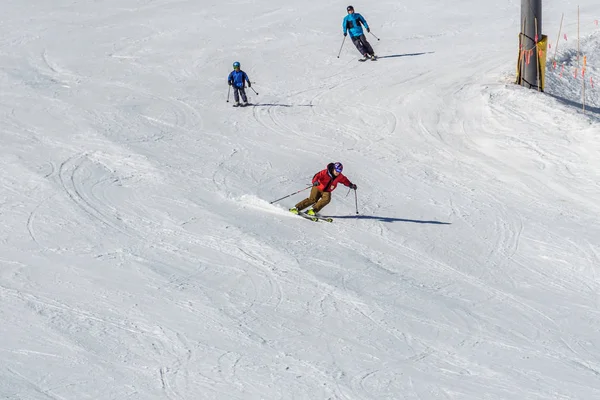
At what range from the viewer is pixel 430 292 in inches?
Result: 522

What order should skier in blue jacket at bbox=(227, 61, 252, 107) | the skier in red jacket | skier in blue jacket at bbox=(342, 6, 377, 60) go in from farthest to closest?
skier in blue jacket at bbox=(342, 6, 377, 60) < skier in blue jacket at bbox=(227, 61, 252, 107) < the skier in red jacket

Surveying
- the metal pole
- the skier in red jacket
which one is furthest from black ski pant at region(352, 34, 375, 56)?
the skier in red jacket

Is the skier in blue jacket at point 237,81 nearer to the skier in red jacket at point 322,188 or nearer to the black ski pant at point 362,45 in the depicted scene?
the black ski pant at point 362,45

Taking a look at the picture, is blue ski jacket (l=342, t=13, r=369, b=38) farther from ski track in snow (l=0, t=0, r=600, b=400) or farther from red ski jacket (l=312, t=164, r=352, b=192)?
red ski jacket (l=312, t=164, r=352, b=192)

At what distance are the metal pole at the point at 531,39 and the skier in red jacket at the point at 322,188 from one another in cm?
643

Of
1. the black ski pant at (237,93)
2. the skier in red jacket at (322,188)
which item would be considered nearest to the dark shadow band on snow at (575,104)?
the black ski pant at (237,93)

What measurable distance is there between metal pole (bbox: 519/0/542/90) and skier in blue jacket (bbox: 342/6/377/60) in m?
4.52

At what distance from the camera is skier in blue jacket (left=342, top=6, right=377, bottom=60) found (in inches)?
935

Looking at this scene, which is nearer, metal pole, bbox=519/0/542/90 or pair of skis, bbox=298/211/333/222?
pair of skis, bbox=298/211/333/222

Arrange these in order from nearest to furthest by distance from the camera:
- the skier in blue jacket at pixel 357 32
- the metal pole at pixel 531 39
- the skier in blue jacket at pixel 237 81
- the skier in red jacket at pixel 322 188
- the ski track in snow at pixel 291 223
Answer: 1. the ski track in snow at pixel 291 223
2. the skier in red jacket at pixel 322 188
3. the metal pole at pixel 531 39
4. the skier in blue jacket at pixel 237 81
5. the skier in blue jacket at pixel 357 32

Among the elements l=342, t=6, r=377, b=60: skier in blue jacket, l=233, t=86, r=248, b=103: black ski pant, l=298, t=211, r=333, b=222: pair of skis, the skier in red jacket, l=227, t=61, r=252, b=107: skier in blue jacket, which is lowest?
l=298, t=211, r=333, b=222: pair of skis

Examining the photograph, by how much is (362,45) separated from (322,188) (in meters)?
9.17

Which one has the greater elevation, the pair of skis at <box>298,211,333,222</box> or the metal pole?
the metal pole

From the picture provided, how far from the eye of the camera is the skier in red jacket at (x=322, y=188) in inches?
600
